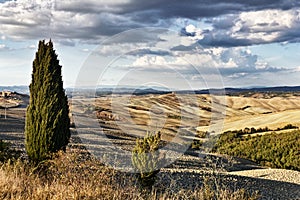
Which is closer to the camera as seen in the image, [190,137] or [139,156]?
[139,156]

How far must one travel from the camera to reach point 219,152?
25172 mm

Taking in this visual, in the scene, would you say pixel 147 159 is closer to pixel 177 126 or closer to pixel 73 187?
pixel 73 187

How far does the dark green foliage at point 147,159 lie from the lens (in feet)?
31.6

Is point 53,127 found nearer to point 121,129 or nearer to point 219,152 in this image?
point 219,152

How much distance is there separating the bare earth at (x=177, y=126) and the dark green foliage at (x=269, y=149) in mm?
1553

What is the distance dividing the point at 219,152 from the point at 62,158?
60.4 ft

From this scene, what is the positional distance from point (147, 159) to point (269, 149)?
15.4 meters

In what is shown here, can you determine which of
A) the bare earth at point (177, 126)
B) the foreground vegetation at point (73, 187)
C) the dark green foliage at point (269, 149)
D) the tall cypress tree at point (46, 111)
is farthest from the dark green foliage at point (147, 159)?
the dark green foliage at point (269, 149)

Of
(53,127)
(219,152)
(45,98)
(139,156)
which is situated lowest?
(219,152)

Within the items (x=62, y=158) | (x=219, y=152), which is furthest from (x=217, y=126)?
(x=62, y=158)

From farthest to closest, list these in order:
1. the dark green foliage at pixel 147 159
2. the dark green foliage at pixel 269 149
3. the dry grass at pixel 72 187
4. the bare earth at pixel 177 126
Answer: the dark green foliage at pixel 269 149 < the bare earth at pixel 177 126 < the dark green foliage at pixel 147 159 < the dry grass at pixel 72 187

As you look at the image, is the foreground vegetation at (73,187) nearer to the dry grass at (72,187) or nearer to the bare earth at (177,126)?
the dry grass at (72,187)

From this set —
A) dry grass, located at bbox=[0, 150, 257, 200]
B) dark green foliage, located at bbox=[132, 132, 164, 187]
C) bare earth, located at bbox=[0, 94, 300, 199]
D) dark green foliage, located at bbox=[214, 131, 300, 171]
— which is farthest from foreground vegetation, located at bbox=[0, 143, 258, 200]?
dark green foliage, located at bbox=[214, 131, 300, 171]

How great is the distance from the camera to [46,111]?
962 cm
